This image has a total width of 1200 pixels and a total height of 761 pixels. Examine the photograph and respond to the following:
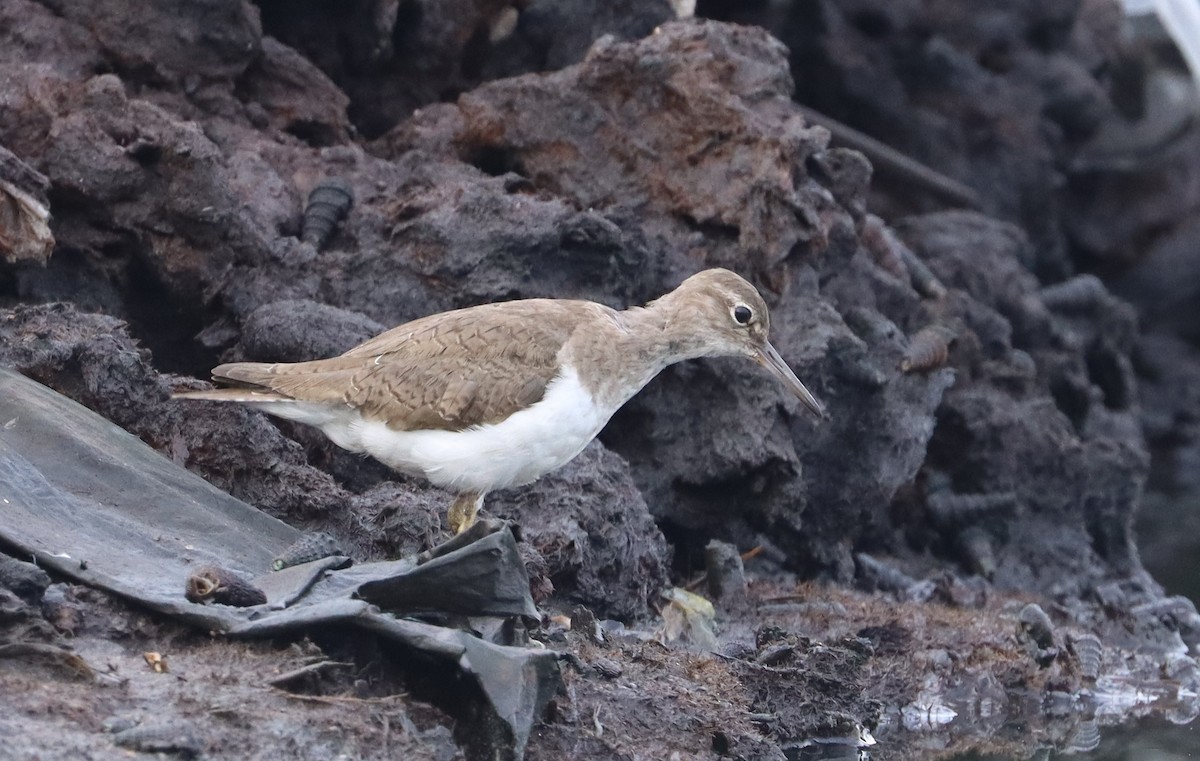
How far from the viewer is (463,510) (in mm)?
6098

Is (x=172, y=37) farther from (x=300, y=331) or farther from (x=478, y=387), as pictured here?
(x=478, y=387)

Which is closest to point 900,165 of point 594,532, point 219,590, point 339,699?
point 594,532

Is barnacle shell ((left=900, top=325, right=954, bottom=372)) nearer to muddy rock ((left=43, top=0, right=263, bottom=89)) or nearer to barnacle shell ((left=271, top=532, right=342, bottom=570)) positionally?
muddy rock ((left=43, top=0, right=263, bottom=89))

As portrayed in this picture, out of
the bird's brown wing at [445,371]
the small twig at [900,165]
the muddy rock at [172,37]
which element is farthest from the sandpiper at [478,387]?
the small twig at [900,165]

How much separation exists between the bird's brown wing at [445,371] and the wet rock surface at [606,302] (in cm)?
46

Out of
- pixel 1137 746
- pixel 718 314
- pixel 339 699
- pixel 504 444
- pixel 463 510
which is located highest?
pixel 718 314

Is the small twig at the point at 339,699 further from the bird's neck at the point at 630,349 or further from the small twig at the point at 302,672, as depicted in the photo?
the bird's neck at the point at 630,349

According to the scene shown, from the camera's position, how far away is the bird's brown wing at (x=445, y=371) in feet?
19.4

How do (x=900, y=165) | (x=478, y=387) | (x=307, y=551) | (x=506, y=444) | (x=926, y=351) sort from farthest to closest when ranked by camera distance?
(x=900, y=165) < (x=926, y=351) < (x=478, y=387) < (x=506, y=444) < (x=307, y=551)

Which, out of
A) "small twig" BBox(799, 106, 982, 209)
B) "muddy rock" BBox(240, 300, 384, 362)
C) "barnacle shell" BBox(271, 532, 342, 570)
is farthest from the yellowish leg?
"small twig" BBox(799, 106, 982, 209)

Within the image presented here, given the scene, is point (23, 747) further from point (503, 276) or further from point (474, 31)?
point (474, 31)

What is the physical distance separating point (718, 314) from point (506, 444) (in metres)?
1.29

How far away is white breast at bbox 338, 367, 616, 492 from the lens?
5.74 m

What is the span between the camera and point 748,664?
6.26m
